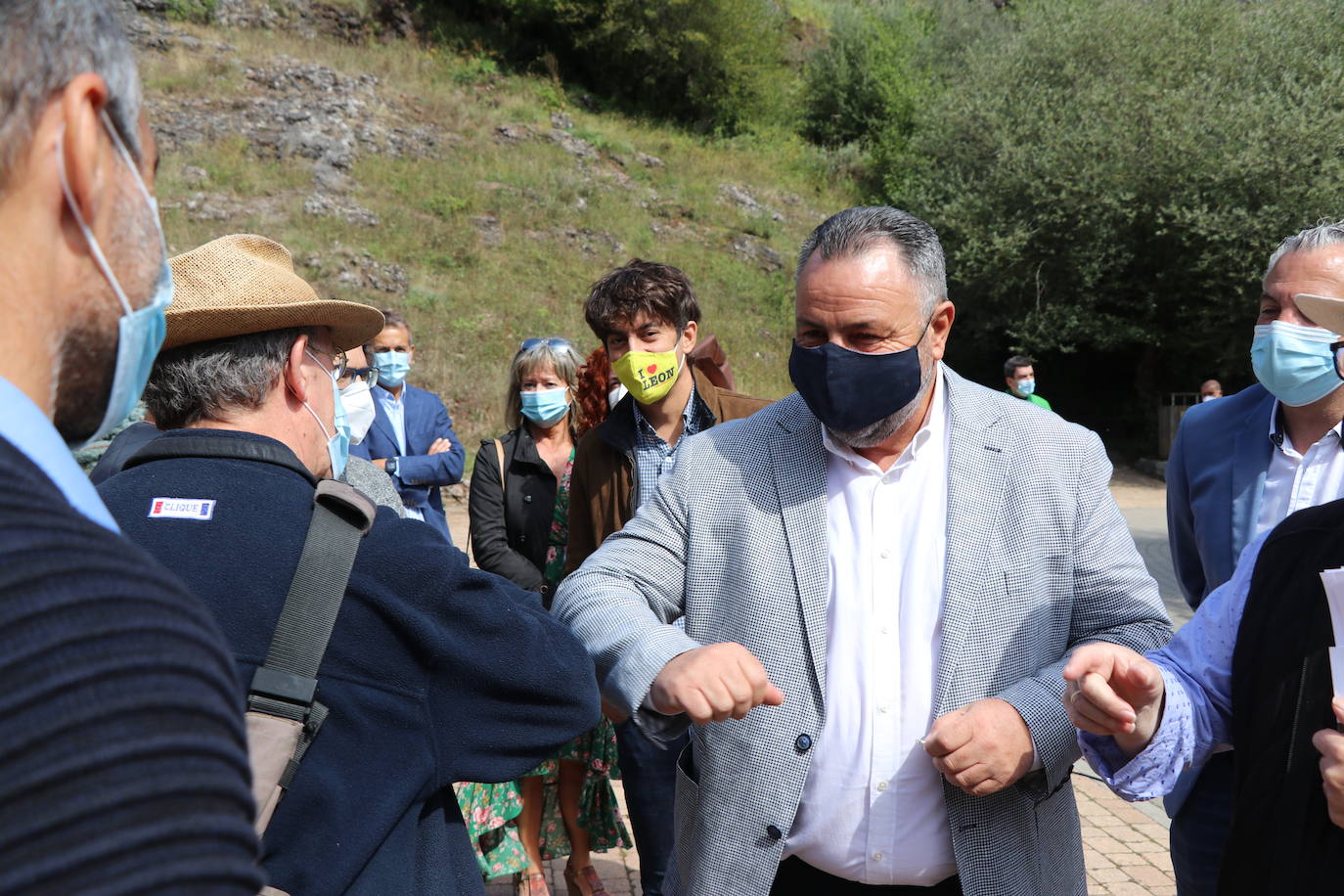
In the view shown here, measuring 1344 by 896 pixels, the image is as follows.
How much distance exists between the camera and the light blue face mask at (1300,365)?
295 centimetres

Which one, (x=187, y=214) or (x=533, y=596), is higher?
(x=533, y=596)

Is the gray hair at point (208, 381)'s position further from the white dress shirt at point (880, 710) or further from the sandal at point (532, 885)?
the sandal at point (532, 885)

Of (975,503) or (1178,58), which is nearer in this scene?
(975,503)

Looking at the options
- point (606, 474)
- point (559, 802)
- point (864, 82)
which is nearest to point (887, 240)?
point (606, 474)

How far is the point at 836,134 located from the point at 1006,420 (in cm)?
4174

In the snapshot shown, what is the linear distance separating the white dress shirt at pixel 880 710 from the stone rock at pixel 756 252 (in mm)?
26533

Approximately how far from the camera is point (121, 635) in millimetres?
734

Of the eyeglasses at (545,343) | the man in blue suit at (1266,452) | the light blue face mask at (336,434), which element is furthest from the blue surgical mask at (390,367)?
the man in blue suit at (1266,452)

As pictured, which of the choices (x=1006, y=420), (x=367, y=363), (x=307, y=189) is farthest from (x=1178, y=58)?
(x=1006, y=420)

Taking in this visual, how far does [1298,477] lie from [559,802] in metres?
3.20

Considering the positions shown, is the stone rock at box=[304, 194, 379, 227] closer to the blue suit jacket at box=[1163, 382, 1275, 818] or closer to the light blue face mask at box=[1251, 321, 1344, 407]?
the blue suit jacket at box=[1163, 382, 1275, 818]

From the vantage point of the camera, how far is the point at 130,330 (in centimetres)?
99

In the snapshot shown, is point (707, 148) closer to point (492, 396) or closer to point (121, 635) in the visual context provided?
point (492, 396)

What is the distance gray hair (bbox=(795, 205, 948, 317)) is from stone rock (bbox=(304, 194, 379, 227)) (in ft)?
78.5
